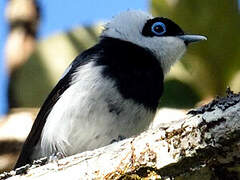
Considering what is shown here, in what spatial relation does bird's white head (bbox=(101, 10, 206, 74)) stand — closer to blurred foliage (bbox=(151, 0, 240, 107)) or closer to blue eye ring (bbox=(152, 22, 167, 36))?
blue eye ring (bbox=(152, 22, 167, 36))

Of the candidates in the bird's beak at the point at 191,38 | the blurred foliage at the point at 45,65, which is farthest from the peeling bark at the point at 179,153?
the blurred foliage at the point at 45,65

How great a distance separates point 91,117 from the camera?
5148mm

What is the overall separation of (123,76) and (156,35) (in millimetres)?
999

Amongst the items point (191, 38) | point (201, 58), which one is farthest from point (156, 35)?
point (201, 58)

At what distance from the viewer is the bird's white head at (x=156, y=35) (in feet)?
19.6

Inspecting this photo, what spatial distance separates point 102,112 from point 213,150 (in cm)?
188

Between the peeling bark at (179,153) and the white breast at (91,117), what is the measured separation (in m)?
1.17

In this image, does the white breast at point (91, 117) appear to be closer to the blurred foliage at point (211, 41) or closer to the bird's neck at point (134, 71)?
the bird's neck at point (134, 71)

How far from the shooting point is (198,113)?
363cm

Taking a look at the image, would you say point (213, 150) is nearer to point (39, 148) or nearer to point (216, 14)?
point (216, 14)

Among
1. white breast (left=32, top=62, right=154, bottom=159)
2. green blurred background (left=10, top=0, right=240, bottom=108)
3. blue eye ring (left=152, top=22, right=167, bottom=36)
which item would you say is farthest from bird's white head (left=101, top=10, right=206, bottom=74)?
white breast (left=32, top=62, right=154, bottom=159)

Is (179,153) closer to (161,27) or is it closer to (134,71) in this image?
(134,71)

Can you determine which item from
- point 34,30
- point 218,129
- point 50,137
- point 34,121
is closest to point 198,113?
point 218,129

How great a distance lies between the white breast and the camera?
516 centimetres
